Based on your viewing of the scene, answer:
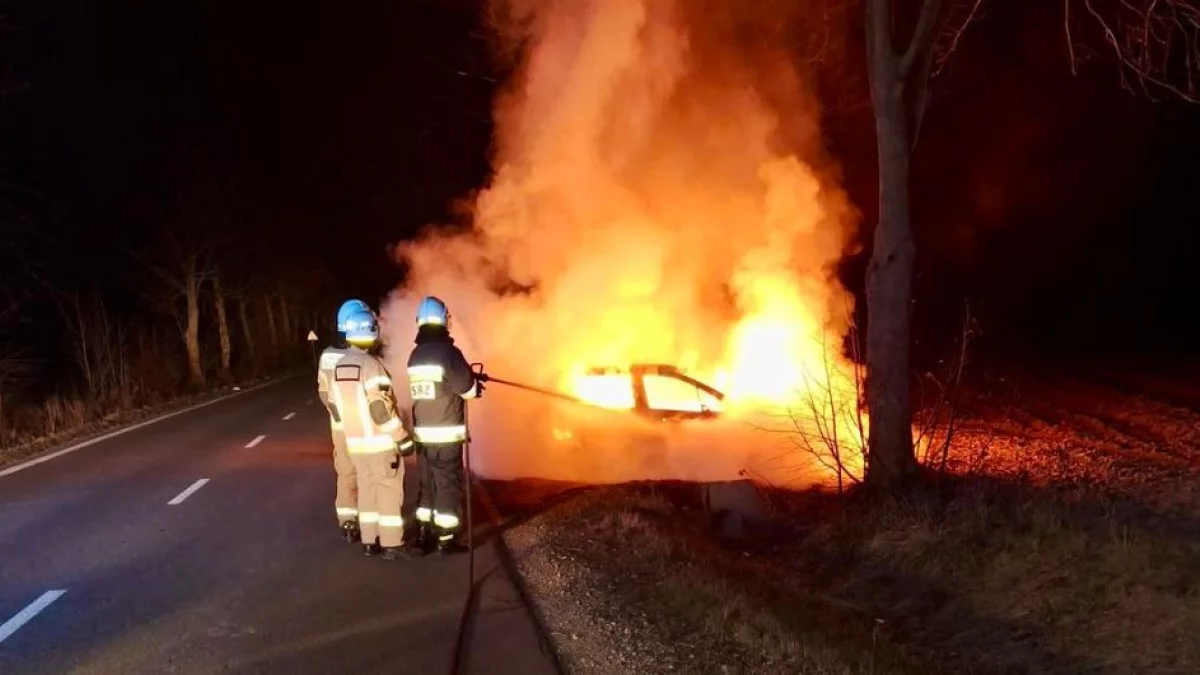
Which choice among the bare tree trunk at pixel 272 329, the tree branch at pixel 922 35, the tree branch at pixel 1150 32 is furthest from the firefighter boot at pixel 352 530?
the bare tree trunk at pixel 272 329

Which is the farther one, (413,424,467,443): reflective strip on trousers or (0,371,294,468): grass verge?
(0,371,294,468): grass verge

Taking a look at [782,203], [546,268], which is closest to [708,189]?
[782,203]

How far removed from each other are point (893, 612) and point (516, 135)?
10014mm

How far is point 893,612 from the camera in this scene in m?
7.80

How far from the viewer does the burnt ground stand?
19.4 feet

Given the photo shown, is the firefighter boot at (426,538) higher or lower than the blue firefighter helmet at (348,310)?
lower

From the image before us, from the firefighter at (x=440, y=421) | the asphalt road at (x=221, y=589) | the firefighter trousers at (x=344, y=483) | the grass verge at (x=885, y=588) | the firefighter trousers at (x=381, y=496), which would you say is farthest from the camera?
the firefighter trousers at (x=344, y=483)

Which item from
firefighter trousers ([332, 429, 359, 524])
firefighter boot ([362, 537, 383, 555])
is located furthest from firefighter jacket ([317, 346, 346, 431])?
firefighter boot ([362, 537, 383, 555])

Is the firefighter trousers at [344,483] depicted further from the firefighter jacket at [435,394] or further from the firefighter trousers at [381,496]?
the firefighter jacket at [435,394]

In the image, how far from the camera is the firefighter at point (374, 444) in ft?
25.3

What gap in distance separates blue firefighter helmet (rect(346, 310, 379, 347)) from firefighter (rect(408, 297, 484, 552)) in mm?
397

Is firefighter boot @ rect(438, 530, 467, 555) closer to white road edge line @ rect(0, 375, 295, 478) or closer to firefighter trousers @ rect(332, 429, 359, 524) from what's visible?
firefighter trousers @ rect(332, 429, 359, 524)

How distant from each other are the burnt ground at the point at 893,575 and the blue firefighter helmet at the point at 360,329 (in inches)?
81.6

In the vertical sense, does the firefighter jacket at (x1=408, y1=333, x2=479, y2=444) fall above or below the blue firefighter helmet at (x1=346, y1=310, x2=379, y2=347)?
below
